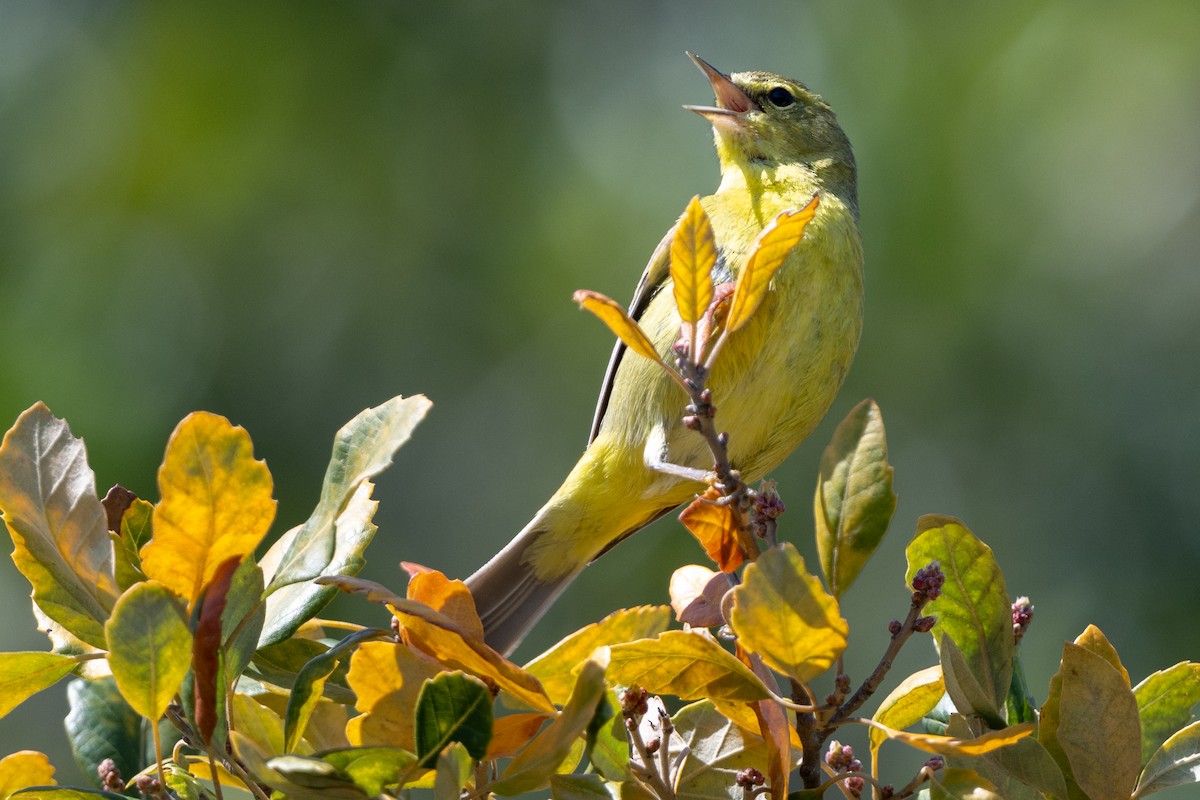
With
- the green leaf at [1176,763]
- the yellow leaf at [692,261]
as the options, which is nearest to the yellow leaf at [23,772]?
the yellow leaf at [692,261]

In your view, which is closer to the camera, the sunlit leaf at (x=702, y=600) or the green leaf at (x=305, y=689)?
the green leaf at (x=305, y=689)

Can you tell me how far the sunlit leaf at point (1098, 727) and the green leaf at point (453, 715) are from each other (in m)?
0.64

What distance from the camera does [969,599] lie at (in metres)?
1.50

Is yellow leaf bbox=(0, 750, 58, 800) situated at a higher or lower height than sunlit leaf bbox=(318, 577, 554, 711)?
lower

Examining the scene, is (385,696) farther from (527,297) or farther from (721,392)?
(527,297)

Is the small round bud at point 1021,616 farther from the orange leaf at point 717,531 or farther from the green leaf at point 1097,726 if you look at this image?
the orange leaf at point 717,531

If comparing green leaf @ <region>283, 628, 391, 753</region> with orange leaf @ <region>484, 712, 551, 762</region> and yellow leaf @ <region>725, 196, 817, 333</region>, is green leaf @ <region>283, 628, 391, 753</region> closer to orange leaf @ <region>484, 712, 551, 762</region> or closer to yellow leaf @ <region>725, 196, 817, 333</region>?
orange leaf @ <region>484, 712, 551, 762</region>

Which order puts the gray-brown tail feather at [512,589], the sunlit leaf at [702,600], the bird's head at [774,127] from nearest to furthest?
the sunlit leaf at [702,600]
the gray-brown tail feather at [512,589]
the bird's head at [774,127]

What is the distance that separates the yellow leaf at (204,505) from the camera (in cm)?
129

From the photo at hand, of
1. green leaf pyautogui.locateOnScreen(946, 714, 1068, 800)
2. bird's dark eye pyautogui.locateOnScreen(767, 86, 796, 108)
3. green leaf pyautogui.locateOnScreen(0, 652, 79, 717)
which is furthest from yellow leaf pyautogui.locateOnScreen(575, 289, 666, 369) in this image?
bird's dark eye pyautogui.locateOnScreen(767, 86, 796, 108)

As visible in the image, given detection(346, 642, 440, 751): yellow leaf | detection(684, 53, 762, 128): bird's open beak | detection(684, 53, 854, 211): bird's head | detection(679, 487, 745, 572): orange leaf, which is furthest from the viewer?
detection(684, 53, 762, 128): bird's open beak

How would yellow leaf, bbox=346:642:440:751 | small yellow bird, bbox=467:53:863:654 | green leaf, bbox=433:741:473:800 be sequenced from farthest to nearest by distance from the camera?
small yellow bird, bbox=467:53:863:654 → yellow leaf, bbox=346:642:440:751 → green leaf, bbox=433:741:473:800

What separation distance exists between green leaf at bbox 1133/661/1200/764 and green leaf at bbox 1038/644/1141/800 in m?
0.13

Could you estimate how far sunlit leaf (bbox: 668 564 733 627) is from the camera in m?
1.58
